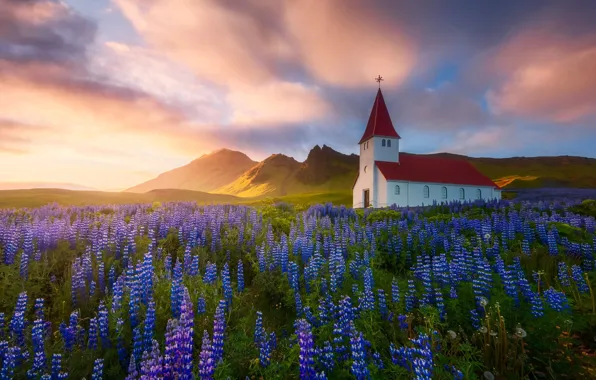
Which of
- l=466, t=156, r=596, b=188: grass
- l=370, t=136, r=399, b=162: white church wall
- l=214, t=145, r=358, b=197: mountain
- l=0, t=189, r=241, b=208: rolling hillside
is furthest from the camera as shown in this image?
l=214, t=145, r=358, b=197: mountain

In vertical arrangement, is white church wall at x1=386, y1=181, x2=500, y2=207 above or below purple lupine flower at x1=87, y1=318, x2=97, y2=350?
above

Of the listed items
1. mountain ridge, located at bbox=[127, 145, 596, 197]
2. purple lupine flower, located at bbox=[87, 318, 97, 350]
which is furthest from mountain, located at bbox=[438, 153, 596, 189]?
purple lupine flower, located at bbox=[87, 318, 97, 350]

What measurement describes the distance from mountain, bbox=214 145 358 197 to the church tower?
3655 inches

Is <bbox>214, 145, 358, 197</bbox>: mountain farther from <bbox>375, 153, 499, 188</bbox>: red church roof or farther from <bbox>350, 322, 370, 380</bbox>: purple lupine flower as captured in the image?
<bbox>350, 322, 370, 380</bbox>: purple lupine flower

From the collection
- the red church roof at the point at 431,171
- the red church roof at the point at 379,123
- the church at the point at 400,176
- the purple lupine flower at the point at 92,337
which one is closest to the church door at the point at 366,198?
the church at the point at 400,176

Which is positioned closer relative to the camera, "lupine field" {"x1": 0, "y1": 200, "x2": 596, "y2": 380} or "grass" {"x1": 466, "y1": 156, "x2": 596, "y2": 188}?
"lupine field" {"x1": 0, "y1": 200, "x2": 596, "y2": 380}

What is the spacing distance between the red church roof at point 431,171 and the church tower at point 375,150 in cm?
116

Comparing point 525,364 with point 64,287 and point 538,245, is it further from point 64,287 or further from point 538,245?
point 64,287

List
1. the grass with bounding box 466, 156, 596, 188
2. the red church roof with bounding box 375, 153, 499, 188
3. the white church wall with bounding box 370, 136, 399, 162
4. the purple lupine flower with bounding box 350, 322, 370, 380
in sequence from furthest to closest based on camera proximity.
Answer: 1. the grass with bounding box 466, 156, 596, 188
2. the white church wall with bounding box 370, 136, 399, 162
3. the red church roof with bounding box 375, 153, 499, 188
4. the purple lupine flower with bounding box 350, 322, 370, 380

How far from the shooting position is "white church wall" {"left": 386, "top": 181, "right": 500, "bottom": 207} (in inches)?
1531

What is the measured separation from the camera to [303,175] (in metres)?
157

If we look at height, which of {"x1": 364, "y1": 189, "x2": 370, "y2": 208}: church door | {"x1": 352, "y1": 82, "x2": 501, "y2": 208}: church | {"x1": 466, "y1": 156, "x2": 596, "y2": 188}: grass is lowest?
{"x1": 364, "y1": 189, "x2": 370, "y2": 208}: church door

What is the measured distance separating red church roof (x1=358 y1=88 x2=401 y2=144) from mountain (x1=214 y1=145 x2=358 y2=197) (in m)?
92.5

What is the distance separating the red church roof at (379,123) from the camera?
42.6 m
